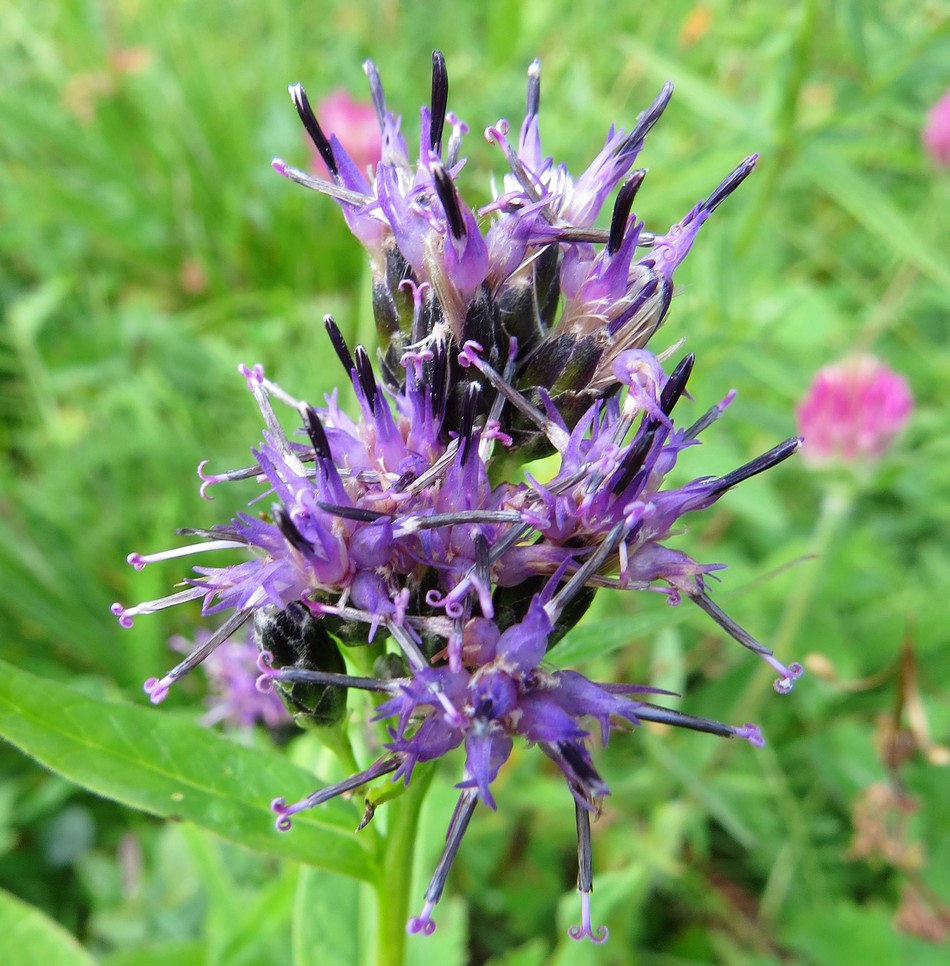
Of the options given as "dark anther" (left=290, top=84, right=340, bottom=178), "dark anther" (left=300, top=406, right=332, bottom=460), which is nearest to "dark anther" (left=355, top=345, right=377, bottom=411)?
"dark anther" (left=300, top=406, right=332, bottom=460)

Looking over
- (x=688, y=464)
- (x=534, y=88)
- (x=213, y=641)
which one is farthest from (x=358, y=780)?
(x=688, y=464)

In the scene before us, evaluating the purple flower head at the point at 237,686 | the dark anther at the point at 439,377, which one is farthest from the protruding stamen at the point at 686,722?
the purple flower head at the point at 237,686

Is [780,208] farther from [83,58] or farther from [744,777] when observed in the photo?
[83,58]

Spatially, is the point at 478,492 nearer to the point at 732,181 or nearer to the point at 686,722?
the point at 686,722

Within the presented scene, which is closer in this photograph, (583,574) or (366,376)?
(583,574)

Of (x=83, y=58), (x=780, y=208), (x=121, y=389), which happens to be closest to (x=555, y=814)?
(x=121, y=389)

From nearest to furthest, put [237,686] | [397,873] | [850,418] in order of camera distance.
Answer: [397,873] < [237,686] < [850,418]

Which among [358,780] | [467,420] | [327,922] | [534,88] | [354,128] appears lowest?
[327,922]
